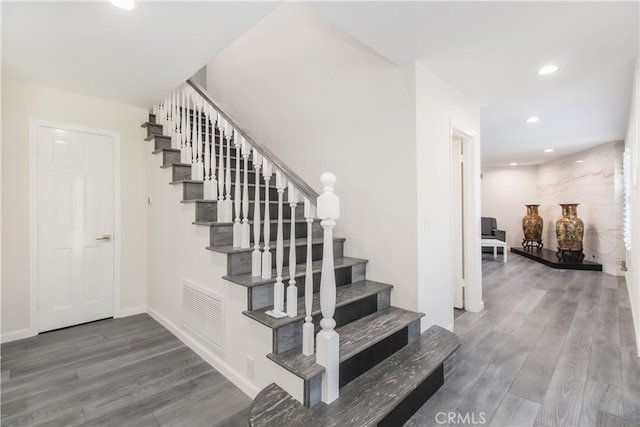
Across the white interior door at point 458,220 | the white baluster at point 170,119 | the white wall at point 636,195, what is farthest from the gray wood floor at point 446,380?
the white baluster at point 170,119

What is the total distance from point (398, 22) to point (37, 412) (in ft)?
11.0

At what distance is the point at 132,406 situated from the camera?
192 cm

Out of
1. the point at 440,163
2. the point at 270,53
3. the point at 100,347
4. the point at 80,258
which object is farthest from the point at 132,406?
the point at 270,53

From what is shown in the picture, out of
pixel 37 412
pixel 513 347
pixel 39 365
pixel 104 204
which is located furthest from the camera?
pixel 104 204

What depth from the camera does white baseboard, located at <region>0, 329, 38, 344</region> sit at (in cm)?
282

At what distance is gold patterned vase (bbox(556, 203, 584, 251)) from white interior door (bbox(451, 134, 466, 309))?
412 cm

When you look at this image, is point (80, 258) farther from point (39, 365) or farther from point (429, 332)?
point (429, 332)

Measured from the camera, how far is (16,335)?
2.88m

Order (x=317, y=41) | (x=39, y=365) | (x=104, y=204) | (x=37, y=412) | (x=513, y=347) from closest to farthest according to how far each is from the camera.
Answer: (x=37, y=412), (x=39, y=365), (x=513, y=347), (x=317, y=41), (x=104, y=204)

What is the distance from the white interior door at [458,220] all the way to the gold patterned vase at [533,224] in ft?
16.4

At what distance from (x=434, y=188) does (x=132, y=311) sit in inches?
143

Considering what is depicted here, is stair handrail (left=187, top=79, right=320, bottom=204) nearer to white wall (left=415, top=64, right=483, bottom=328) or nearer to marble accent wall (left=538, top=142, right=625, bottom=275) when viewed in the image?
white wall (left=415, top=64, right=483, bottom=328)

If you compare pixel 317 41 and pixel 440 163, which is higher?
pixel 317 41

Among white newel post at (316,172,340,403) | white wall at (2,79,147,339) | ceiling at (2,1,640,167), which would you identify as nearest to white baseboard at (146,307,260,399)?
white newel post at (316,172,340,403)
